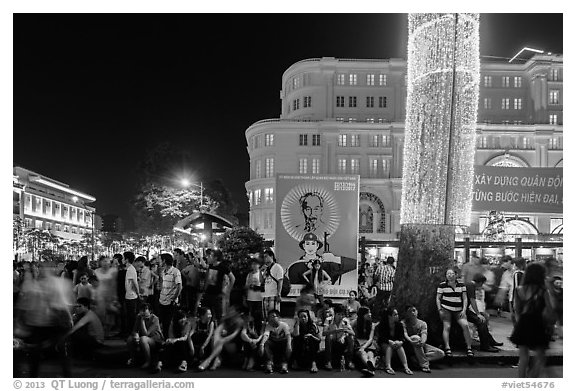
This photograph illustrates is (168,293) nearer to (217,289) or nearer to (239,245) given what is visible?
(217,289)

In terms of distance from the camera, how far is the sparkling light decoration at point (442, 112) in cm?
912

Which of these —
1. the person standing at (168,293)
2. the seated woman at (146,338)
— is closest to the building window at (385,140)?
the person standing at (168,293)

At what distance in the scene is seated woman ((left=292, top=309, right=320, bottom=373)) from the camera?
25.4 feet

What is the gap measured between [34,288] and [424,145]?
6637mm

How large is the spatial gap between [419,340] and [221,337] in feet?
9.45

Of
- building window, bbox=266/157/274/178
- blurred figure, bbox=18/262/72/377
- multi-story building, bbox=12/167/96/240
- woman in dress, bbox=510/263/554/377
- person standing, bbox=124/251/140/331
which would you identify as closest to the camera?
woman in dress, bbox=510/263/554/377

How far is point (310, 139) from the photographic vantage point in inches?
2092

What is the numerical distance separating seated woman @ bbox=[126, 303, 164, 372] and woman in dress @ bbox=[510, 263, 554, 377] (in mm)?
4899

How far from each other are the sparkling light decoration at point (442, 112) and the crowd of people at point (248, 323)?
4.67 ft

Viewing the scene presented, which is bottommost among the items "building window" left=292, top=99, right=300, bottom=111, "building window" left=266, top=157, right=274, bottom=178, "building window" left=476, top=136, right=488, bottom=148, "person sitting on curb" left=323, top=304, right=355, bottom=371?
"person sitting on curb" left=323, top=304, right=355, bottom=371

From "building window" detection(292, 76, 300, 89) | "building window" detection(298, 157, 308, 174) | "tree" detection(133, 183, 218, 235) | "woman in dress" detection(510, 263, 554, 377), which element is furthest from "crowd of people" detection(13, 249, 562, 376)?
"building window" detection(292, 76, 300, 89)

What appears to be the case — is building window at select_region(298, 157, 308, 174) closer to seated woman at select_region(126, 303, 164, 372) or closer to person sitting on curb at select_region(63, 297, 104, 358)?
person sitting on curb at select_region(63, 297, 104, 358)

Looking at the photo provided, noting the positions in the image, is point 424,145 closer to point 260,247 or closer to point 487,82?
point 260,247

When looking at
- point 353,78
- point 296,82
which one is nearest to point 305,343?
point 353,78
